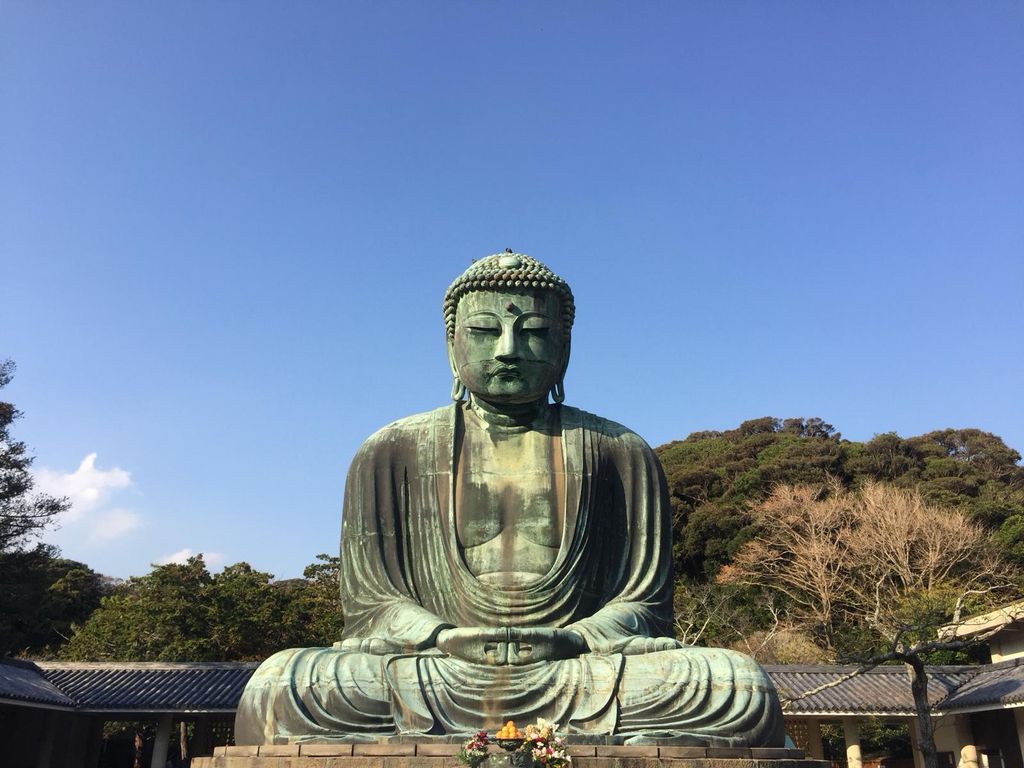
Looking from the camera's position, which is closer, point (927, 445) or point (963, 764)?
point (963, 764)

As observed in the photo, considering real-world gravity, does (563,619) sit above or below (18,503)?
below

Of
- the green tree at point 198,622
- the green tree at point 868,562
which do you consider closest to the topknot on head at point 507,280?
the green tree at point 198,622

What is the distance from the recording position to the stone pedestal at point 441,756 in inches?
213

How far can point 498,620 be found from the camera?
23.2 ft

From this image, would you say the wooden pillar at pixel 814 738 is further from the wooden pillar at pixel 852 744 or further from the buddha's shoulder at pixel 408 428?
the buddha's shoulder at pixel 408 428

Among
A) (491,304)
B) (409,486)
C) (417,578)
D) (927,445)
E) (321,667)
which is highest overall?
(927,445)

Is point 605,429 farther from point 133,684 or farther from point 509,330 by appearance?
point 133,684

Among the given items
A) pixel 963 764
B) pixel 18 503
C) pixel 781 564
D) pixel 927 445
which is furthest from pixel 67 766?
pixel 927 445

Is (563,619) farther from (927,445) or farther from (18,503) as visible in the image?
(927,445)

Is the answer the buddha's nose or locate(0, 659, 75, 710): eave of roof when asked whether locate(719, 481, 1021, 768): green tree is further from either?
the buddha's nose

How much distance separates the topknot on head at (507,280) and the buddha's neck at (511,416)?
2.53ft

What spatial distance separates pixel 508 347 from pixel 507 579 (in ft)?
6.21

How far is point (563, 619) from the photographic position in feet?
23.4

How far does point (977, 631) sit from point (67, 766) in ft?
67.0
